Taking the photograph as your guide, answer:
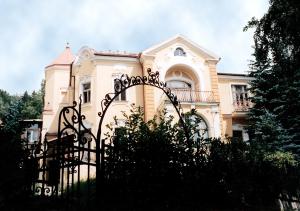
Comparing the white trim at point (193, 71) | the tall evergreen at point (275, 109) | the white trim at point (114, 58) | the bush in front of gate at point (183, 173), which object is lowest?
the bush in front of gate at point (183, 173)

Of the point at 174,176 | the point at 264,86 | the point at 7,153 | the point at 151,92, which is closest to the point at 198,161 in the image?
the point at 174,176

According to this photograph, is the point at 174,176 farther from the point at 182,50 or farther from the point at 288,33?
the point at 182,50

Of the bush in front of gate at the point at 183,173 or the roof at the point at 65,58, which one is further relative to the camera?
the roof at the point at 65,58

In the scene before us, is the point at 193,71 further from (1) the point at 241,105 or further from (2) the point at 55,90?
(2) the point at 55,90

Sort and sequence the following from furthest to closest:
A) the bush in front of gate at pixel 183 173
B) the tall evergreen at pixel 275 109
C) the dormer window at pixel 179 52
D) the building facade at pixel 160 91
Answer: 1. the dormer window at pixel 179 52
2. the building facade at pixel 160 91
3. the tall evergreen at pixel 275 109
4. the bush in front of gate at pixel 183 173

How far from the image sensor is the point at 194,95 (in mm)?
24656

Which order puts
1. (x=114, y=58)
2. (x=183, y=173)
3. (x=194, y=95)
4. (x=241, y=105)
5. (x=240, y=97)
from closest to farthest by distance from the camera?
(x=183, y=173), (x=114, y=58), (x=194, y=95), (x=241, y=105), (x=240, y=97)

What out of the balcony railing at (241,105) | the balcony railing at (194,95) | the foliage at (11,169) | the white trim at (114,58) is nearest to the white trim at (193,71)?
the balcony railing at (194,95)

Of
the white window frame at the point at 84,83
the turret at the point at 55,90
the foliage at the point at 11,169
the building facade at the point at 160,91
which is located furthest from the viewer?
the turret at the point at 55,90

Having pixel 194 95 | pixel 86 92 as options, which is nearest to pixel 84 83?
pixel 86 92

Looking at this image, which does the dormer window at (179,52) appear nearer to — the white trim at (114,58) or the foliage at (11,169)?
the white trim at (114,58)

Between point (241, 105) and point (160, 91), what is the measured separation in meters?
6.78

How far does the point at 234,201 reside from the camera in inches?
297

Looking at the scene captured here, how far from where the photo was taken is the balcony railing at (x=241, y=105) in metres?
26.3
